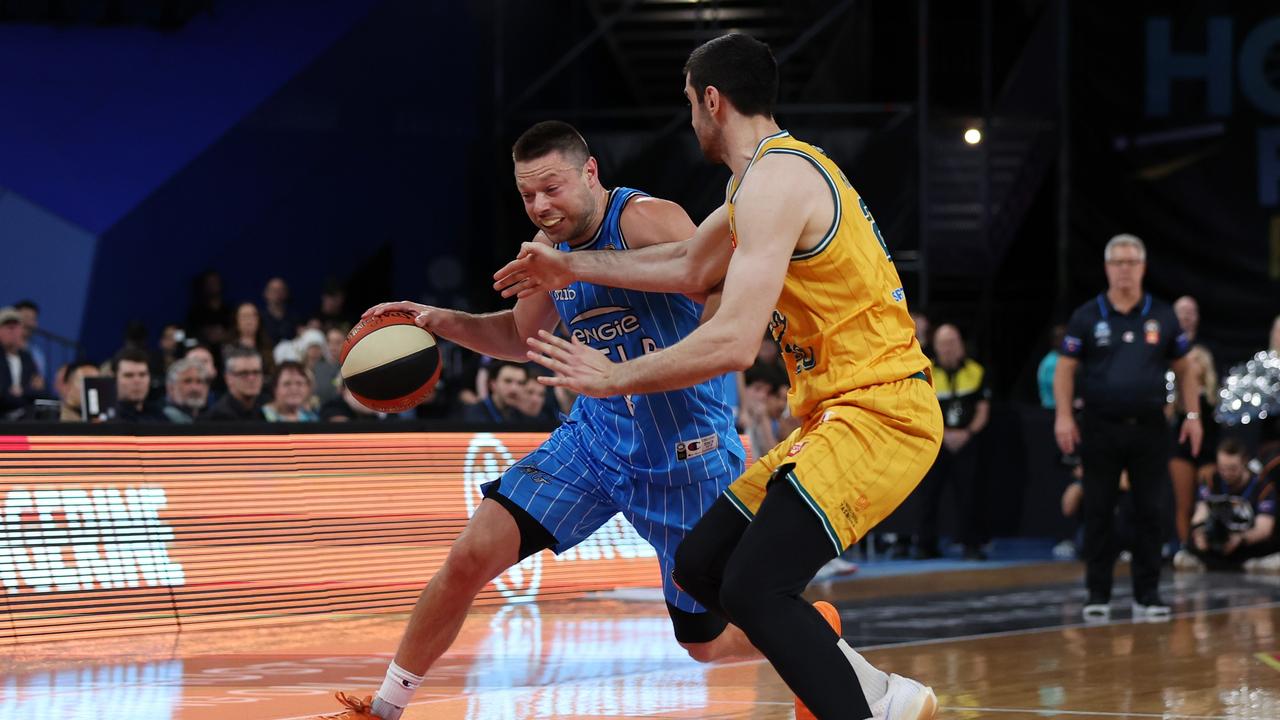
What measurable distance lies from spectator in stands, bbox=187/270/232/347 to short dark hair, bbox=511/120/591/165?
10.7 meters

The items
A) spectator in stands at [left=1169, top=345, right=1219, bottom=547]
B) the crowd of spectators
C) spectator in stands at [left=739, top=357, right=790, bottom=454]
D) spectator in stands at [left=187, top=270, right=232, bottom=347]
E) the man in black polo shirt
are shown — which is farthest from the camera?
spectator in stands at [left=187, top=270, right=232, bottom=347]

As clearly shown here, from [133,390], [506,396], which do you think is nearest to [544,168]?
[133,390]

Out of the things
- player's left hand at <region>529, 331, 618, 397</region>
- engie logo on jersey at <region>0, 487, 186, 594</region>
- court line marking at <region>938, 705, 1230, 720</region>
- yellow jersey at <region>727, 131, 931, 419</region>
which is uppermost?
yellow jersey at <region>727, 131, 931, 419</region>

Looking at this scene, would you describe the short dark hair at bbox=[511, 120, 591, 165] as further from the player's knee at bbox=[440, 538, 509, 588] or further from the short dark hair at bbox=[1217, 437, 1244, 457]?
the short dark hair at bbox=[1217, 437, 1244, 457]

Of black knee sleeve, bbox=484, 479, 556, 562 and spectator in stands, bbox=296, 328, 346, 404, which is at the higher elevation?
spectator in stands, bbox=296, 328, 346, 404

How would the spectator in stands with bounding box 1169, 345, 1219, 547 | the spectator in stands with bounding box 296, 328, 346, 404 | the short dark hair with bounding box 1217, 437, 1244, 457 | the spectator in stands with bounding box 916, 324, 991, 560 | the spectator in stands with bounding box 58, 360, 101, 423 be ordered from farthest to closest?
the spectator in stands with bounding box 916, 324, 991, 560, the spectator in stands with bounding box 1169, 345, 1219, 547, the short dark hair with bounding box 1217, 437, 1244, 457, the spectator in stands with bounding box 296, 328, 346, 404, the spectator in stands with bounding box 58, 360, 101, 423

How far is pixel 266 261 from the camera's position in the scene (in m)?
18.4

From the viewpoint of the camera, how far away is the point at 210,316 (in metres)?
16.5

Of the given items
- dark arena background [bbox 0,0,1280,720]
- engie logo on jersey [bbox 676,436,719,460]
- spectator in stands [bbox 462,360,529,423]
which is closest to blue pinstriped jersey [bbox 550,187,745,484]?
engie logo on jersey [bbox 676,436,719,460]

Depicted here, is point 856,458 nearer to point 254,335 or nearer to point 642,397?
point 642,397

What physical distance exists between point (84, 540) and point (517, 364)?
14.8 feet

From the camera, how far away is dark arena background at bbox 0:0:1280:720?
27.9 feet

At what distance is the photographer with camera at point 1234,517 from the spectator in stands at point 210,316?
8774 millimetres

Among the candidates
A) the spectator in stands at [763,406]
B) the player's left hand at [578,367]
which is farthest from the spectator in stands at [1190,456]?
the player's left hand at [578,367]
